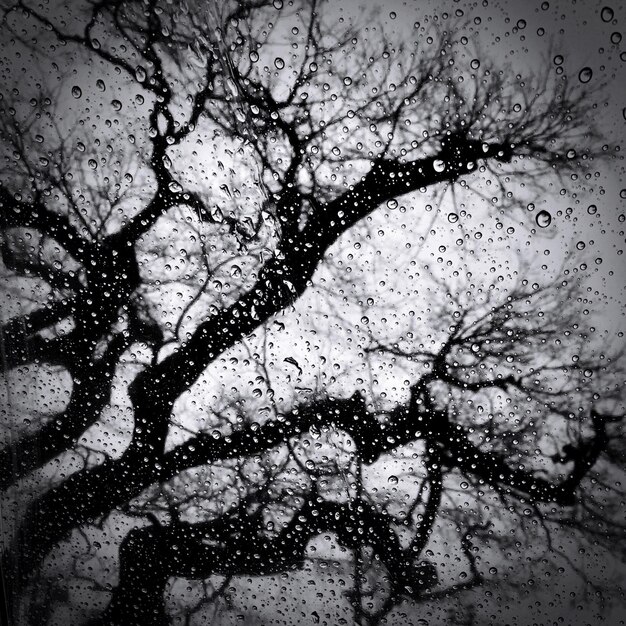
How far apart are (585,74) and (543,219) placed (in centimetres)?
41

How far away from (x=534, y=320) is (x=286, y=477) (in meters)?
1.16

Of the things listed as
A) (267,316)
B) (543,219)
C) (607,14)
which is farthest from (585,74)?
(267,316)

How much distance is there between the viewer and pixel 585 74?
1.12m

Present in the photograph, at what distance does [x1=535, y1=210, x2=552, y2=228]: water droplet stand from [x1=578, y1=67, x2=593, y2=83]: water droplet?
37 centimetres

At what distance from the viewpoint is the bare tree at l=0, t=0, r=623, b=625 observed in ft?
4.12

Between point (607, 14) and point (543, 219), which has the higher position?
point (607, 14)

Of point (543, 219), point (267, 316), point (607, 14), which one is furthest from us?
point (267, 316)

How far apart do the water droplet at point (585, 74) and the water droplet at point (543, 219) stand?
1.22ft

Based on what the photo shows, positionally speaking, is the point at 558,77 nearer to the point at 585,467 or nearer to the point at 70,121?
the point at 585,467

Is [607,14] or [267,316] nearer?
[607,14]

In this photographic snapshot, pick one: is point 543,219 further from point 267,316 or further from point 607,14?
point 267,316

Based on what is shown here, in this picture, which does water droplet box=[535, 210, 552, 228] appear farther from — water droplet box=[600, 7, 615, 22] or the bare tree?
water droplet box=[600, 7, 615, 22]

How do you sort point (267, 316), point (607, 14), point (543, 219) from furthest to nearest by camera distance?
point (267, 316)
point (543, 219)
point (607, 14)

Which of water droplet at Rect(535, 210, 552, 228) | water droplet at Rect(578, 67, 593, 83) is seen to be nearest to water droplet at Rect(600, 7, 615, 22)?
water droplet at Rect(578, 67, 593, 83)
